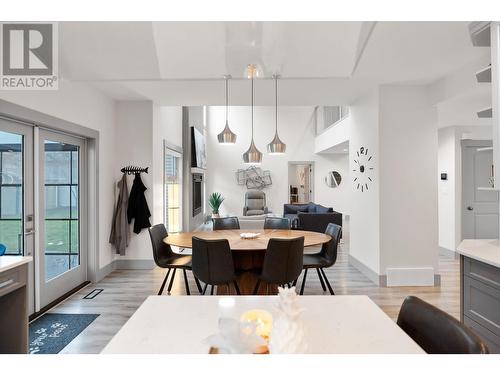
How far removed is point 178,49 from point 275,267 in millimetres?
2020

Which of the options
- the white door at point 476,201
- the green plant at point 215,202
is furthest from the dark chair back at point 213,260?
the green plant at point 215,202

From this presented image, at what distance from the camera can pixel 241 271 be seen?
305 centimetres

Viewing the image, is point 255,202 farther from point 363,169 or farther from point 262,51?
point 262,51

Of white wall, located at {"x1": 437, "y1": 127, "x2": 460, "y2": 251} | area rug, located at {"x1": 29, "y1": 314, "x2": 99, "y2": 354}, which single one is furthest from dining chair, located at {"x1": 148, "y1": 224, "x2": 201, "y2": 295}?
white wall, located at {"x1": 437, "y1": 127, "x2": 460, "y2": 251}

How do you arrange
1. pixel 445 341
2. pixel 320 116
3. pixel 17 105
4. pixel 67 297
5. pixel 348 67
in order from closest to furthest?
pixel 445 341, pixel 17 105, pixel 348 67, pixel 67 297, pixel 320 116

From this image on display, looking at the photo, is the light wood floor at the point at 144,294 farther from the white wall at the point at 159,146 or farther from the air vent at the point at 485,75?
the air vent at the point at 485,75

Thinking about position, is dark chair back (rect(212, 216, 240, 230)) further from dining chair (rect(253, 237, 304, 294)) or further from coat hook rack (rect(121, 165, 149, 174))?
dining chair (rect(253, 237, 304, 294))

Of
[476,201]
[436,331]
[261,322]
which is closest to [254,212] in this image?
[476,201]

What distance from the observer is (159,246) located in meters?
3.28

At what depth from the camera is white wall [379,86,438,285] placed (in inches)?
152

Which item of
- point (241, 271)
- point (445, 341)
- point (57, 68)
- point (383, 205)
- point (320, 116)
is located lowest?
point (241, 271)

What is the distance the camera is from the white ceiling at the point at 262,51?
7.64 ft
